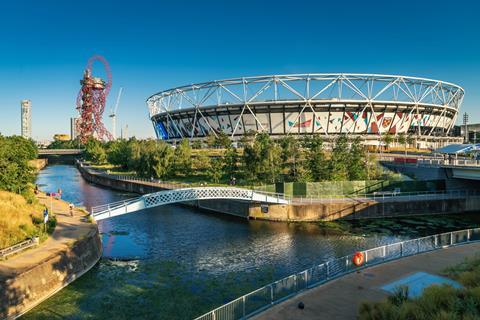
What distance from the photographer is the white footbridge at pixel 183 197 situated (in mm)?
28906

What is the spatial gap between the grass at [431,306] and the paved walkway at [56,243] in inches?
605

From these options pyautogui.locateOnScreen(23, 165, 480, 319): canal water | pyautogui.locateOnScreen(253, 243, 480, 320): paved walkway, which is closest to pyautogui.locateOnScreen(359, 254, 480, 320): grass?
pyautogui.locateOnScreen(253, 243, 480, 320): paved walkway

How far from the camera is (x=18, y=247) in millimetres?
19938

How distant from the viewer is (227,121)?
10012cm

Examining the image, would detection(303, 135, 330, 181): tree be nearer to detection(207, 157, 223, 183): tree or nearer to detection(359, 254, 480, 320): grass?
detection(207, 157, 223, 183): tree

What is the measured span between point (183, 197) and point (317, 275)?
1851cm

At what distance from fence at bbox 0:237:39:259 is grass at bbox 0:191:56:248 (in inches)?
28.6

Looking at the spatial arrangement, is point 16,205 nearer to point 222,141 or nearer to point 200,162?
point 200,162

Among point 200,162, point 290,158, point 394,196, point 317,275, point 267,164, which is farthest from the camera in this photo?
point 200,162

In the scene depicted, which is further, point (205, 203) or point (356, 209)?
point (205, 203)

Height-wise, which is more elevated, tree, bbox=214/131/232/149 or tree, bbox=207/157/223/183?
tree, bbox=214/131/232/149

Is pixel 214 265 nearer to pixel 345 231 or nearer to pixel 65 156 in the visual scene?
pixel 345 231

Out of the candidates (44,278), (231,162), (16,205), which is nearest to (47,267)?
(44,278)

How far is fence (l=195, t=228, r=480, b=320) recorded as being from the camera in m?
12.7
